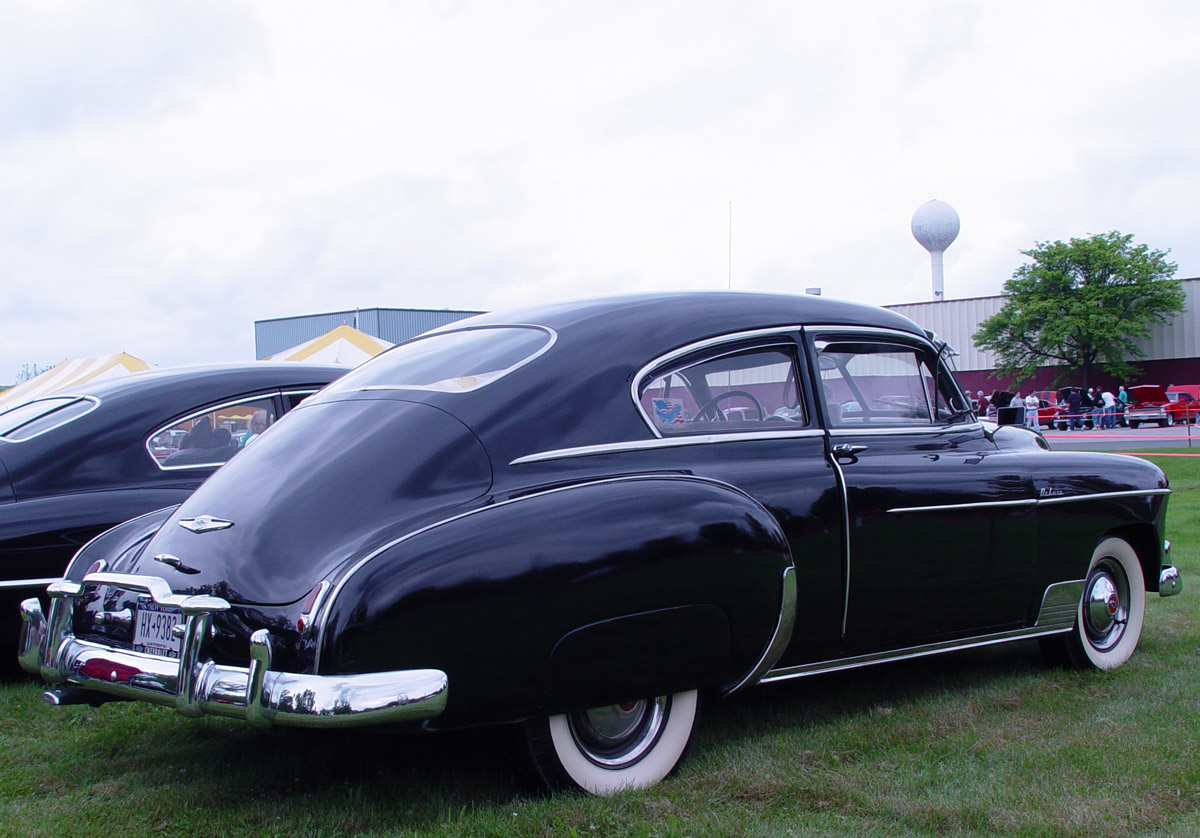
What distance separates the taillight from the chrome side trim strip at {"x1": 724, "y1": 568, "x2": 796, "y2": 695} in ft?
4.34

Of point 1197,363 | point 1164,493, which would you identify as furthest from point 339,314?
point 1164,493

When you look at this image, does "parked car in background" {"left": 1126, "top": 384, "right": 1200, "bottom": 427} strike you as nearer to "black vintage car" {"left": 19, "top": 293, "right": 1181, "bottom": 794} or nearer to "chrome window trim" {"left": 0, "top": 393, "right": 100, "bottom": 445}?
"black vintage car" {"left": 19, "top": 293, "right": 1181, "bottom": 794}

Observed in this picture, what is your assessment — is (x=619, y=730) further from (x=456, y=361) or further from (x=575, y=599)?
(x=456, y=361)

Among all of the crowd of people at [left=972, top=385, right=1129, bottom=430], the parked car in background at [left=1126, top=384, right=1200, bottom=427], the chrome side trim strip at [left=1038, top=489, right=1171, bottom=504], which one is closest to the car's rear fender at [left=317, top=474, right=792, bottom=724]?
the chrome side trim strip at [left=1038, top=489, right=1171, bottom=504]

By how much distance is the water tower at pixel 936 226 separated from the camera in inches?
2087

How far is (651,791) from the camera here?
311 centimetres

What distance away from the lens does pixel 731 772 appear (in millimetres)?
3293

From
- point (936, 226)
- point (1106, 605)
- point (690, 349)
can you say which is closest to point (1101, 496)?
point (1106, 605)

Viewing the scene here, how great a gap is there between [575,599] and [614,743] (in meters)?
0.57

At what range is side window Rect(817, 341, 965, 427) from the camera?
403 centimetres

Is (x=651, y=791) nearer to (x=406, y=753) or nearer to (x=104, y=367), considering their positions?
(x=406, y=753)

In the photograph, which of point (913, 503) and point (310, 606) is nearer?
point (310, 606)

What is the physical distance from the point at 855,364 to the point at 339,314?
46448 mm

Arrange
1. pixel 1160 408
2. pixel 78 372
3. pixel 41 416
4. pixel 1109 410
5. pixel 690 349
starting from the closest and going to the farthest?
1. pixel 690 349
2. pixel 41 416
3. pixel 78 372
4. pixel 1160 408
5. pixel 1109 410
